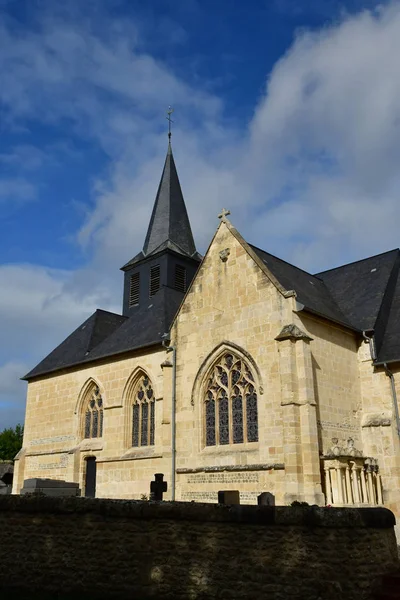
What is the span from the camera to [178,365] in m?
18.1

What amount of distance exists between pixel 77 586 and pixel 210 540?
204cm

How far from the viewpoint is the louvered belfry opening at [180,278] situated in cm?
2897

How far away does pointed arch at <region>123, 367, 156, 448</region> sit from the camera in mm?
19766

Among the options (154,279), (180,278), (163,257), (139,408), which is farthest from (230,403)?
(163,257)

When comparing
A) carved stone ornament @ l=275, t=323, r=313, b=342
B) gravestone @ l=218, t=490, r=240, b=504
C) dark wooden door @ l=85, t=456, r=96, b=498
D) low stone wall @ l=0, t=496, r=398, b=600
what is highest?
carved stone ornament @ l=275, t=323, r=313, b=342

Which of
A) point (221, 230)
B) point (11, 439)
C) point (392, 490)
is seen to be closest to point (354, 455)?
point (392, 490)

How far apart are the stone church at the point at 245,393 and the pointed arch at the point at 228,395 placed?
0.11 ft

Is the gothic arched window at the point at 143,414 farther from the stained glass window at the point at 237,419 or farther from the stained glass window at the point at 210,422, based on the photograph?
the stained glass window at the point at 237,419

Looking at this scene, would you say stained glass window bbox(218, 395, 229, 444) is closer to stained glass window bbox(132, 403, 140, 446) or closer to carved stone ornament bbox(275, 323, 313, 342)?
carved stone ornament bbox(275, 323, 313, 342)

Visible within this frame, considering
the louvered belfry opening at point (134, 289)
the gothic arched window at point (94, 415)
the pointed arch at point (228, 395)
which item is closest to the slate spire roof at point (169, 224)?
the louvered belfry opening at point (134, 289)

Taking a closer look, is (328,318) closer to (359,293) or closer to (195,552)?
(359,293)

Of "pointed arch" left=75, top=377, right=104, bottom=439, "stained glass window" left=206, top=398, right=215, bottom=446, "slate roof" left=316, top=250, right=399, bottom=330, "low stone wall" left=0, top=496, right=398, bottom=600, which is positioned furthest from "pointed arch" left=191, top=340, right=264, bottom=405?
"low stone wall" left=0, top=496, right=398, bottom=600

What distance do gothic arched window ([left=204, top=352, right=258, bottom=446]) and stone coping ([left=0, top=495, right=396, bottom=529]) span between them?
850 cm

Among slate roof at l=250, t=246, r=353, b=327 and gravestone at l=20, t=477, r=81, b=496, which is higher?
slate roof at l=250, t=246, r=353, b=327
